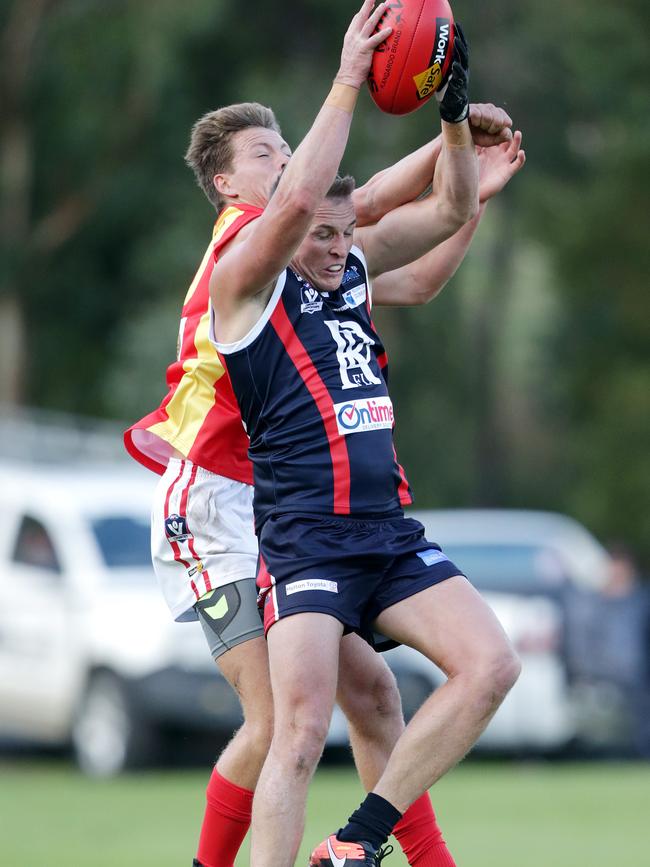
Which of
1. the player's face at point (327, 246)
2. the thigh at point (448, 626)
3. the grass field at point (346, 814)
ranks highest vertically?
the player's face at point (327, 246)

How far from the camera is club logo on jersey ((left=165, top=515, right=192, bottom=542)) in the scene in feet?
21.1

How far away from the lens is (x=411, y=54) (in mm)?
5918

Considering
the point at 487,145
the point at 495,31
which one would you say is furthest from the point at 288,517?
the point at 495,31

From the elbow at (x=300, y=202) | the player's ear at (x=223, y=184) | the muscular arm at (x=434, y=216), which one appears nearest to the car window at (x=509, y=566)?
the muscular arm at (x=434, y=216)

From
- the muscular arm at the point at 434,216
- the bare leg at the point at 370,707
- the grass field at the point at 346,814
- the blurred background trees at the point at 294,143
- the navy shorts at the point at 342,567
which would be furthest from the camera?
the blurred background trees at the point at 294,143

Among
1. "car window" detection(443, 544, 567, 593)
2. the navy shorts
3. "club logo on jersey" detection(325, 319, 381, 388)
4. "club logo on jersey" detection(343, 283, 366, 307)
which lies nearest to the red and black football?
"club logo on jersey" detection(343, 283, 366, 307)

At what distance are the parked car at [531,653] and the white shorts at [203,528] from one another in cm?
819

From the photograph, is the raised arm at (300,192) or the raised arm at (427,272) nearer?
the raised arm at (300,192)

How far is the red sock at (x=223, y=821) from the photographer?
643 cm

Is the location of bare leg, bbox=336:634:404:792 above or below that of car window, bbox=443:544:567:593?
above

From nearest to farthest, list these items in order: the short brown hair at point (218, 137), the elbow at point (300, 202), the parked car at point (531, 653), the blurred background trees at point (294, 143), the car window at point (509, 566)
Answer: the elbow at point (300, 202)
the short brown hair at point (218, 137)
the parked car at point (531, 653)
the car window at point (509, 566)
the blurred background trees at point (294, 143)

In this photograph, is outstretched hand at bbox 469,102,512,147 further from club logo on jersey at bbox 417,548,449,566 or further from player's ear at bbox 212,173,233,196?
club logo on jersey at bbox 417,548,449,566

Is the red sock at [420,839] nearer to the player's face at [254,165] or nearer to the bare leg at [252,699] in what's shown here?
the bare leg at [252,699]

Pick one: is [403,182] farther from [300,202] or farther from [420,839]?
[420,839]
